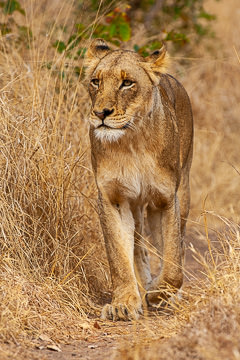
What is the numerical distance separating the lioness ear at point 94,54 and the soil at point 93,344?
1.63 m

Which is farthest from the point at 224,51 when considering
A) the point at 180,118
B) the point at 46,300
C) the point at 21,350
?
the point at 21,350

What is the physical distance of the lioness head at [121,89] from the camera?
463cm

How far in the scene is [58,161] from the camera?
5602 millimetres

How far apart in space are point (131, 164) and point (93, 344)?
1.24 m

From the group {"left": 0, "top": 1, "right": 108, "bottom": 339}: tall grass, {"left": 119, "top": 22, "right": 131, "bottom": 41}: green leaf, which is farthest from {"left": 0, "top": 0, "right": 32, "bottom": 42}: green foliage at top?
{"left": 119, "top": 22, "right": 131, "bottom": 41}: green leaf

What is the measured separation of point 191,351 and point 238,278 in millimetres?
713

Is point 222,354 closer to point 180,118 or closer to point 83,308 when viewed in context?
point 83,308

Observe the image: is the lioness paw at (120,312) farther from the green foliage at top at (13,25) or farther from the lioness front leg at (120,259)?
the green foliage at top at (13,25)

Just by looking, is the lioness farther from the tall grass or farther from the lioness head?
the tall grass

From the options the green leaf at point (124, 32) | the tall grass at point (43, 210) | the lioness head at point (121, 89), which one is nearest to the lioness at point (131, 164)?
the lioness head at point (121, 89)

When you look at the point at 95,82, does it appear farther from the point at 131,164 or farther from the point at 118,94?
the point at 131,164

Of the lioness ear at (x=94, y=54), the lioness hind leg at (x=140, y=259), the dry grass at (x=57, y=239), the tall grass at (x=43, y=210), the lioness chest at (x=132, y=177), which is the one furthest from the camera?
the lioness hind leg at (x=140, y=259)

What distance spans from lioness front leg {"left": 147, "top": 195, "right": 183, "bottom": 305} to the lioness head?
708 mm

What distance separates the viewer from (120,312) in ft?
15.9
